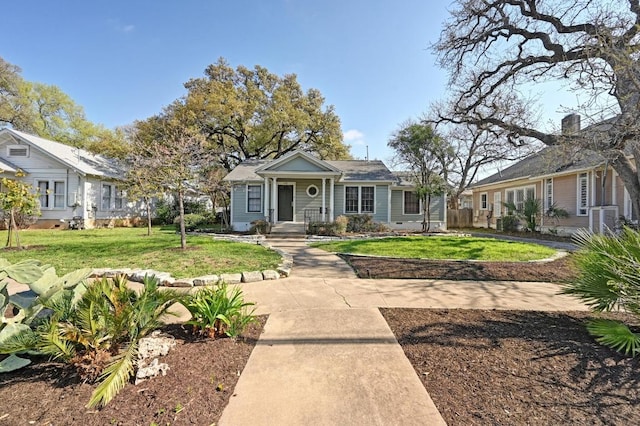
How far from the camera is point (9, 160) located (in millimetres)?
17422

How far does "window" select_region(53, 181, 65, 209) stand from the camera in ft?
57.5

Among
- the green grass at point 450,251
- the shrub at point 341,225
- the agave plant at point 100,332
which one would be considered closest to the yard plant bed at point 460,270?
the green grass at point 450,251

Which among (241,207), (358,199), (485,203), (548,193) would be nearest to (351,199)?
(358,199)

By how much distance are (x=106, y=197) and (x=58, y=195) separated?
99.7 inches

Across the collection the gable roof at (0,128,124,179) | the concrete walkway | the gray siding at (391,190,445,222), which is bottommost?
the concrete walkway

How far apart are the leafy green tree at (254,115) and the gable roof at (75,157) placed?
6.07m

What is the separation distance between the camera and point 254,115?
25250 millimetres

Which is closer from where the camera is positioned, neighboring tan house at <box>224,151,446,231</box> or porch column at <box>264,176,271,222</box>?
porch column at <box>264,176,271,222</box>

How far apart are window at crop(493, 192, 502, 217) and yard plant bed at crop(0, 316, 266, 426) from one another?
22824mm

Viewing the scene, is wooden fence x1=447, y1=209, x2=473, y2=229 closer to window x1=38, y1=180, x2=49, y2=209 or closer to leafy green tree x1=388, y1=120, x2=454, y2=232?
leafy green tree x1=388, y1=120, x2=454, y2=232

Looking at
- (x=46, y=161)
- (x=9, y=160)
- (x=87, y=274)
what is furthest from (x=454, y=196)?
(x=9, y=160)

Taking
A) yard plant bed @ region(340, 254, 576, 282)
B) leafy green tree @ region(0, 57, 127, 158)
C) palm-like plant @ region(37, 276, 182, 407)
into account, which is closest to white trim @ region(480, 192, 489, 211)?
yard plant bed @ region(340, 254, 576, 282)

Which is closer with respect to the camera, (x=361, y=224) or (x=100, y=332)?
(x=100, y=332)

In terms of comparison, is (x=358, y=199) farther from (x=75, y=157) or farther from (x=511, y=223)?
(x=75, y=157)
